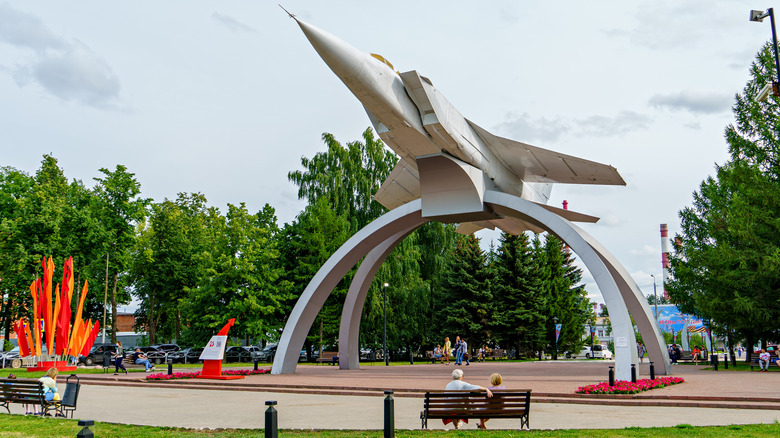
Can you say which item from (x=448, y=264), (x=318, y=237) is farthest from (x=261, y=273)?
(x=448, y=264)

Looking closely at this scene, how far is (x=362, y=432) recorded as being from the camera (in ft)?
29.5

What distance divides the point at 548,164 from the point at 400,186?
572 centimetres

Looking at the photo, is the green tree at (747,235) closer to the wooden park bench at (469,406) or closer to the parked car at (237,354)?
the wooden park bench at (469,406)

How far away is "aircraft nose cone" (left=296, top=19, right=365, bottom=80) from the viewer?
14.3 metres

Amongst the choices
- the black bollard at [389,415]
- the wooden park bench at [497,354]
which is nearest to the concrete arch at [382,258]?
the black bollard at [389,415]

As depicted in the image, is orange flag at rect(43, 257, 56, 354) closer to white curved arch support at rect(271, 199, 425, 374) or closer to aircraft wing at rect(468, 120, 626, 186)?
→ white curved arch support at rect(271, 199, 425, 374)

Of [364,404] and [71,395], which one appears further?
[364,404]

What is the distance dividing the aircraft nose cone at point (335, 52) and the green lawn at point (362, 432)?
8962 mm

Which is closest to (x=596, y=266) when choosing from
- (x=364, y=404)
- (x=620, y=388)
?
(x=620, y=388)

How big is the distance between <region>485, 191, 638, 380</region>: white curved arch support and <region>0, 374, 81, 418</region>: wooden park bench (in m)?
12.4

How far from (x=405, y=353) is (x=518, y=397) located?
3230cm

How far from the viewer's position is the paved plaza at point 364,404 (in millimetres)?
10289

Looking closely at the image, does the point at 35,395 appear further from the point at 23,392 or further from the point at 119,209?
the point at 119,209

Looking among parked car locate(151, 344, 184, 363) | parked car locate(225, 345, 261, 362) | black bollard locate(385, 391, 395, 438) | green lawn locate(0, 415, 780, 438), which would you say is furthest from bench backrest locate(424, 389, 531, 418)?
parked car locate(225, 345, 261, 362)
